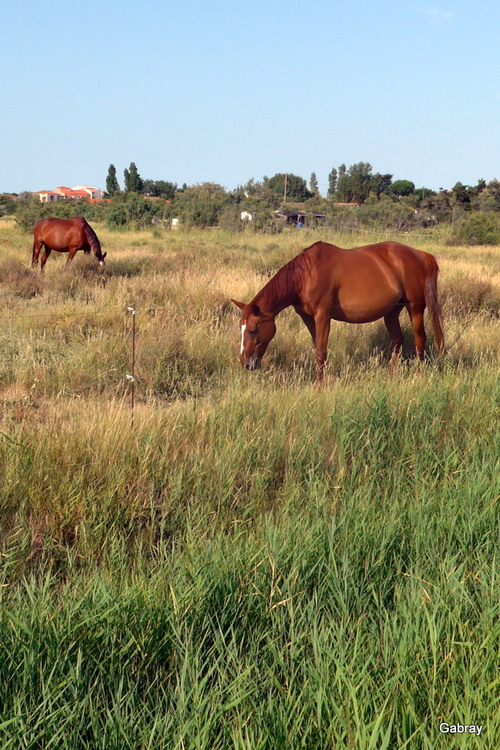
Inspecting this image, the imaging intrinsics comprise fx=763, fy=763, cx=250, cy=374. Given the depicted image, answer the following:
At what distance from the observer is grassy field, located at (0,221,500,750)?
7.55 feet

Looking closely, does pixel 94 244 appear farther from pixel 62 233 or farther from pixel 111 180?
pixel 111 180

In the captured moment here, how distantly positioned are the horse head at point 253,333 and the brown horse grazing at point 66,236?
9.98 metres

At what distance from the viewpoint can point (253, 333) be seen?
7812 mm

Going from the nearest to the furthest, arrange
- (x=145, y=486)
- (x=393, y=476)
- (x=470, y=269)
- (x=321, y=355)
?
(x=145, y=486) → (x=393, y=476) → (x=321, y=355) → (x=470, y=269)

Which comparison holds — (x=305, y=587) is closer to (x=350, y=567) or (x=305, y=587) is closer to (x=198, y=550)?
(x=350, y=567)

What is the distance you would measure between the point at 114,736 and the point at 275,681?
1.72 feet

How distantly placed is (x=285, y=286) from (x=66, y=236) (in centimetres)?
1099

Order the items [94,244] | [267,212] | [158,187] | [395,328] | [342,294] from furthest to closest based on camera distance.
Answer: [158,187], [267,212], [94,244], [395,328], [342,294]

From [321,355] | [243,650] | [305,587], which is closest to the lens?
[243,650]

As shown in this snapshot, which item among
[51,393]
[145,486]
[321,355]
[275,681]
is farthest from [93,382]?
[275,681]

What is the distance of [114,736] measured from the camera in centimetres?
218

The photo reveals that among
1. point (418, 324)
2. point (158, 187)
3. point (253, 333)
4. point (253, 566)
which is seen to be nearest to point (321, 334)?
point (253, 333)

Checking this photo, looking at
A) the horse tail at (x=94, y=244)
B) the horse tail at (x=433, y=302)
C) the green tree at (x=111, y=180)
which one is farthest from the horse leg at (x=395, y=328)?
the green tree at (x=111, y=180)

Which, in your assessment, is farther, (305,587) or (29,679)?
(305,587)
